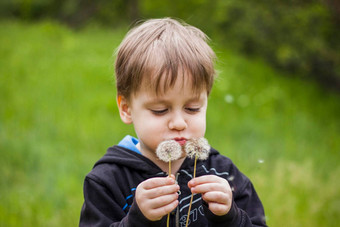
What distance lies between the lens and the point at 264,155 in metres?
4.94

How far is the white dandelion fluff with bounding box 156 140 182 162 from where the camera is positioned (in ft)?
5.74

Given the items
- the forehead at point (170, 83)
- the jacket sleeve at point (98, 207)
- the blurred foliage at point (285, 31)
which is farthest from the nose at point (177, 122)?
the blurred foliage at point (285, 31)

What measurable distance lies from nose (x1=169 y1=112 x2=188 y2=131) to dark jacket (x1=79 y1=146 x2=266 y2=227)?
283 mm

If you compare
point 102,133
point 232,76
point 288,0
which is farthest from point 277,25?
point 102,133

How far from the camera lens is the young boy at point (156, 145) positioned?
5.59ft

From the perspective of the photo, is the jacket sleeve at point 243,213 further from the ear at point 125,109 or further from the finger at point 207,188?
the ear at point 125,109

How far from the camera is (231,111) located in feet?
20.4

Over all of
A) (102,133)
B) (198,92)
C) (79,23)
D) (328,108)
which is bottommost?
(198,92)

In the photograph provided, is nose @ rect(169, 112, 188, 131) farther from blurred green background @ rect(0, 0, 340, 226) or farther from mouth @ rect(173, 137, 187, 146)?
blurred green background @ rect(0, 0, 340, 226)

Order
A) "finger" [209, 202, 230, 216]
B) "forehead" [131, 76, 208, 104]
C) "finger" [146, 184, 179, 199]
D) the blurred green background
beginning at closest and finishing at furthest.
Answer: "finger" [146, 184, 179, 199] → "finger" [209, 202, 230, 216] → "forehead" [131, 76, 208, 104] → the blurred green background

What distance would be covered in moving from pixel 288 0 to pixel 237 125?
3328mm

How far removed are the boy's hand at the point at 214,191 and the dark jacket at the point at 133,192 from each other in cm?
7

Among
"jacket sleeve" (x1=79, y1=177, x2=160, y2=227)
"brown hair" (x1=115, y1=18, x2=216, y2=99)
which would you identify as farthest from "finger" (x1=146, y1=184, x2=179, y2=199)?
"brown hair" (x1=115, y1=18, x2=216, y2=99)

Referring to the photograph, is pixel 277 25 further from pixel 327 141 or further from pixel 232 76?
pixel 327 141
